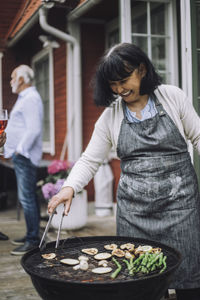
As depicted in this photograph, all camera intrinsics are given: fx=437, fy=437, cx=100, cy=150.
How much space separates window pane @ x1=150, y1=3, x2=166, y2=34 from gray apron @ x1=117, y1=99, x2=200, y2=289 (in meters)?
2.66

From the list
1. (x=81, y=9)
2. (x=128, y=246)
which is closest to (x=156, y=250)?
(x=128, y=246)

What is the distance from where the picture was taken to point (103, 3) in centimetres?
629

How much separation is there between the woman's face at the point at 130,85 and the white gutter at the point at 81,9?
11.5 feet

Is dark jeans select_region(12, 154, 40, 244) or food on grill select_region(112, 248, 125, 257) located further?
dark jeans select_region(12, 154, 40, 244)

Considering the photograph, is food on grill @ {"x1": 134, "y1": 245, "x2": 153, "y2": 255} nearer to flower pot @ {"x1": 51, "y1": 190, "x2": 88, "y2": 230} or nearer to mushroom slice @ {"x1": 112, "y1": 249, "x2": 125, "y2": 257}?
mushroom slice @ {"x1": 112, "y1": 249, "x2": 125, "y2": 257}

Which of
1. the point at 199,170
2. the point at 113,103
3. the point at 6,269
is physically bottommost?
the point at 6,269

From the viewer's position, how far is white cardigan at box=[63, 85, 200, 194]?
2.51 meters

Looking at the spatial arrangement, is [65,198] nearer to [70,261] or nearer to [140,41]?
[70,261]

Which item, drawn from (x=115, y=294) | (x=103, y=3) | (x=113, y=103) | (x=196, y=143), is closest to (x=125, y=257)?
(x=115, y=294)

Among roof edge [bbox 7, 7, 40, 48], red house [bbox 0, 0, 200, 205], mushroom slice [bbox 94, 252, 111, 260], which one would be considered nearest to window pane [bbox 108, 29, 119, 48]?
red house [bbox 0, 0, 200, 205]

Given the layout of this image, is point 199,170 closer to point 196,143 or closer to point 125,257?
point 196,143

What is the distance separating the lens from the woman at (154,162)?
8.03 ft

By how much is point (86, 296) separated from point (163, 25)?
3886 millimetres

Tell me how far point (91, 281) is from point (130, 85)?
1.11 metres
